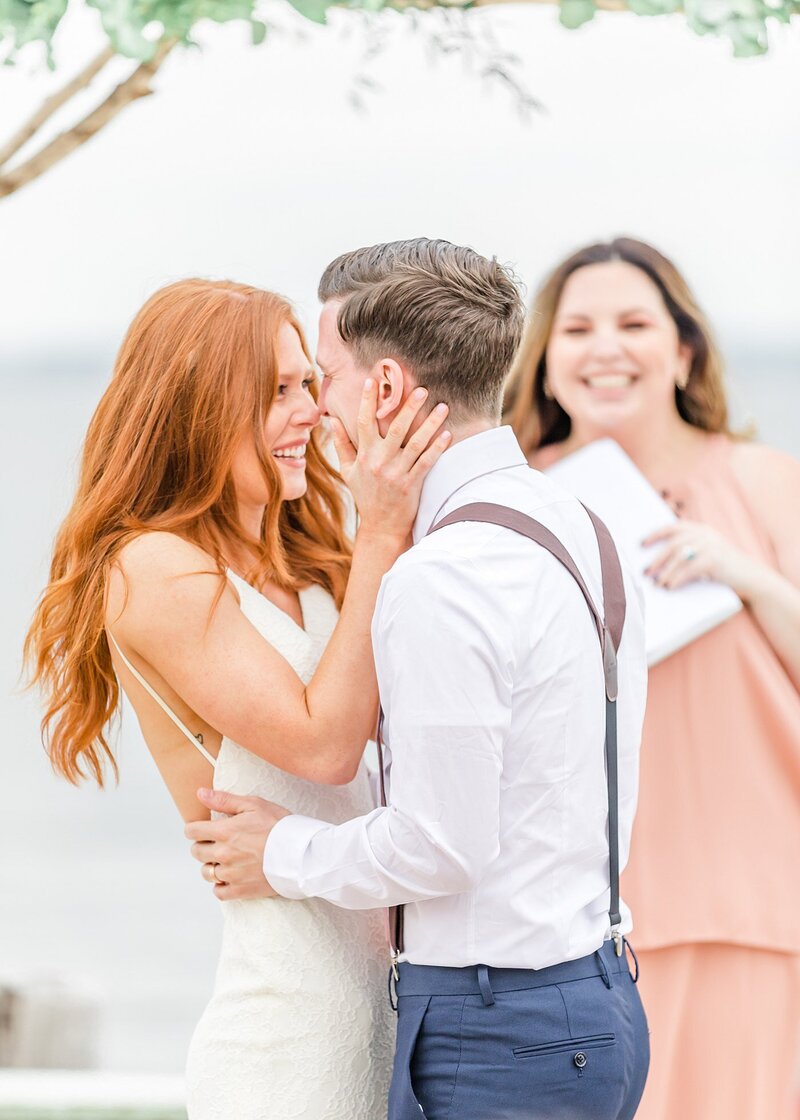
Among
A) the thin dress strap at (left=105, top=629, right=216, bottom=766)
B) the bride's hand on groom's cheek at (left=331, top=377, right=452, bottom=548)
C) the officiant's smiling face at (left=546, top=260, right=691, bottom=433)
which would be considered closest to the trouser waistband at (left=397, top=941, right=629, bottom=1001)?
the thin dress strap at (left=105, top=629, right=216, bottom=766)

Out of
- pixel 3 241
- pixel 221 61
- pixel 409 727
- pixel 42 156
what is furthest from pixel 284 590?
pixel 3 241

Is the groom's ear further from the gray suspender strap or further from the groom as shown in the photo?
the gray suspender strap

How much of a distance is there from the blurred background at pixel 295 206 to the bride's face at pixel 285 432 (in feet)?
2.18

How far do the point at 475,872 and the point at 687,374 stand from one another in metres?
1.62

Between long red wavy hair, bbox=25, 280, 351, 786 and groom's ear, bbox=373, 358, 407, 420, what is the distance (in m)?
0.33

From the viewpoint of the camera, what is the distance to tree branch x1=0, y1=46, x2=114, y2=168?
2.90 metres

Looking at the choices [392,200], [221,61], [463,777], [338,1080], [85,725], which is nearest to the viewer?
[463,777]

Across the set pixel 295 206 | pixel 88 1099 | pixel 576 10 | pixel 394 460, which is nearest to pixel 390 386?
pixel 394 460

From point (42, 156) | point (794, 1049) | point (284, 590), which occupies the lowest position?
point (794, 1049)

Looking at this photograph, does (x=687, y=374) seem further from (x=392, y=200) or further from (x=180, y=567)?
(x=392, y=200)

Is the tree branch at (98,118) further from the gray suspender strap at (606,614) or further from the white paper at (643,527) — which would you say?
the gray suspender strap at (606,614)

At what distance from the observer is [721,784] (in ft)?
8.61

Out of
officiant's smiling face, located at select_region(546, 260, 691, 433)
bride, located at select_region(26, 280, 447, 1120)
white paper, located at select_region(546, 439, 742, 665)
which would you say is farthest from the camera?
officiant's smiling face, located at select_region(546, 260, 691, 433)

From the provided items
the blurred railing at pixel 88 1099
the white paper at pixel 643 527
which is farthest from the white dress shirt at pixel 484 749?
the blurred railing at pixel 88 1099
